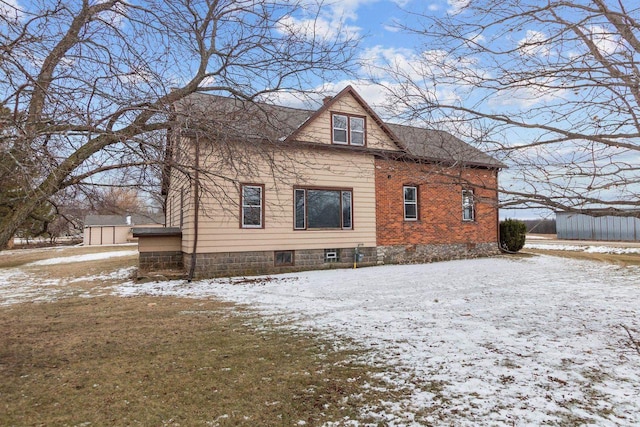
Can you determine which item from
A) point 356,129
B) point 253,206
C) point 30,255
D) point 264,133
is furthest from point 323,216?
point 30,255

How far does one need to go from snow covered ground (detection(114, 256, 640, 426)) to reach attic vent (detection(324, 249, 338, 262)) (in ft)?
4.65

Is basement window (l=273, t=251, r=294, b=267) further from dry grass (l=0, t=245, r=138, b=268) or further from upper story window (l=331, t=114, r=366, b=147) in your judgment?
dry grass (l=0, t=245, r=138, b=268)

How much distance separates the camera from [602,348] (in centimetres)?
505

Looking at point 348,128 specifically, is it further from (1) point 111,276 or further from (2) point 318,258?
(1) point 111,276

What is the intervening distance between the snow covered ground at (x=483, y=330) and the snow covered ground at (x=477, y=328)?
0.7 inches

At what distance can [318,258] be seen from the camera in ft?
44.4

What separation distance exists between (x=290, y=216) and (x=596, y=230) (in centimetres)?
3183

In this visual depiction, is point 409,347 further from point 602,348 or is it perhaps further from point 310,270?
point 310,270

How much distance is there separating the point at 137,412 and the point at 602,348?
554 cm

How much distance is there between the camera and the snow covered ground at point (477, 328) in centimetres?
352

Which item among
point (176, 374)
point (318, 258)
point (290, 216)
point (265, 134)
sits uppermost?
point (265, 134)

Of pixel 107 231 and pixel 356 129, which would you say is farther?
pixel 107 231

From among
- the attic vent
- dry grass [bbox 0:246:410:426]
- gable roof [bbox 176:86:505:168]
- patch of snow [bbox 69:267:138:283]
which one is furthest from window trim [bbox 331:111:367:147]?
patch of snow [bbox 69:267:138:283]

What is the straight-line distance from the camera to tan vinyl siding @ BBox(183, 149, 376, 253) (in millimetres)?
11797
